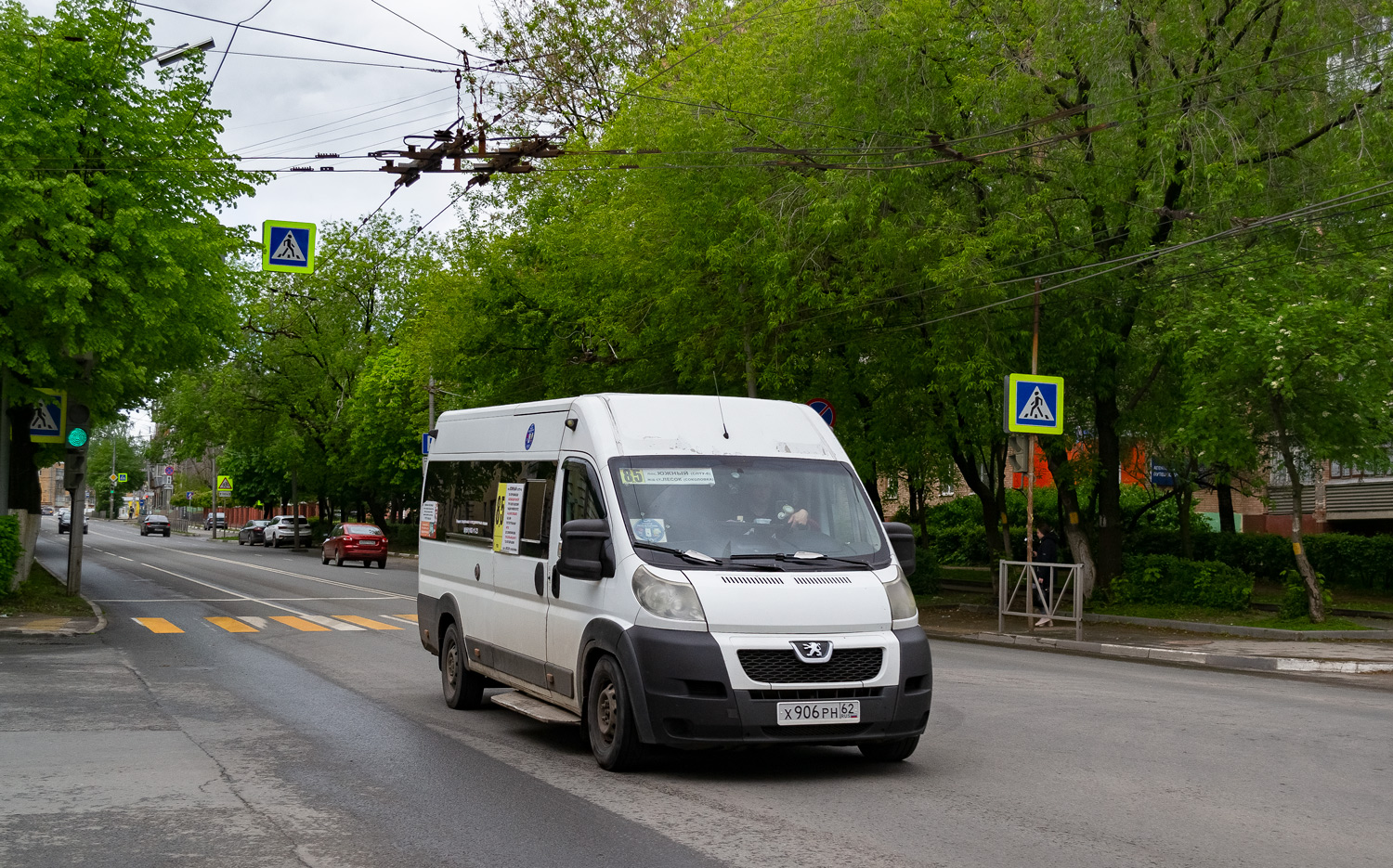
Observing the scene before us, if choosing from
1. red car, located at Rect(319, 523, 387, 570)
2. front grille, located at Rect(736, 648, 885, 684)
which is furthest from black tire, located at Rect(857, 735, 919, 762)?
red car, located at Rect(319, 523, 387, 570)

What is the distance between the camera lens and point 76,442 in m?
22.0

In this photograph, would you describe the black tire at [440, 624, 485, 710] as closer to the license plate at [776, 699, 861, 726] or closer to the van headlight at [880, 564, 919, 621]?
the license plate at [776, 699, 861, 726]

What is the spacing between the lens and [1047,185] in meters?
21.9

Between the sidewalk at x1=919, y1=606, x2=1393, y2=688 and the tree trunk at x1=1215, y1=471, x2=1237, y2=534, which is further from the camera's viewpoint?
A: the tree trunk at x1=1215, y1=471, x2=1237, y2=534

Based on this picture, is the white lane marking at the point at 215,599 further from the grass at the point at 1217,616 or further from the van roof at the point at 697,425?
the van roof at the point at 697,425

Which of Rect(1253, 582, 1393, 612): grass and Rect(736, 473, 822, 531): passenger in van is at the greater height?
Rect(736, 473, 822, 531): passenger in van

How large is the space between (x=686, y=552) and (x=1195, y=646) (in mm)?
12031

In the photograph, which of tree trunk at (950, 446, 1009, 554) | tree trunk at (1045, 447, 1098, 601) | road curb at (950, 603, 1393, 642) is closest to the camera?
road curb at (950, 603, 1393, 642)

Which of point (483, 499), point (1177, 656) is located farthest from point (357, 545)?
point (483, 499)

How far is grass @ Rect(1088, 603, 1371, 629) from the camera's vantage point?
779 inches

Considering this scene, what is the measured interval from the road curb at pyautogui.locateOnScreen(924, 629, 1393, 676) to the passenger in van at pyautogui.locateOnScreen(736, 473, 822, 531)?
961 cm

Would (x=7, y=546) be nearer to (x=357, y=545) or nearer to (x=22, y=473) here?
(x=22, y=473)

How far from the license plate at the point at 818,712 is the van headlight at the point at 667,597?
73cm

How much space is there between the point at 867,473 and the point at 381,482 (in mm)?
38909
